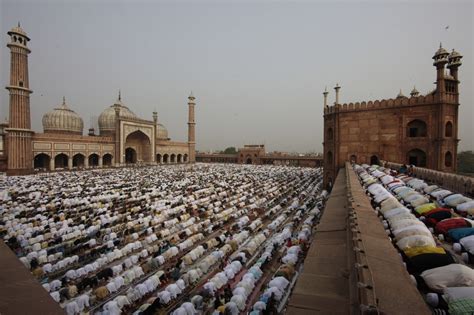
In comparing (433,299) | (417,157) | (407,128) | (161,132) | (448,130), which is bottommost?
(433,299)

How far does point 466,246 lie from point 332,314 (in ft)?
8.61

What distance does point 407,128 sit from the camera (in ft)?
53.1

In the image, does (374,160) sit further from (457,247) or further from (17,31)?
(17,31)

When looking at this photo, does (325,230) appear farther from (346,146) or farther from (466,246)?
(346,146)

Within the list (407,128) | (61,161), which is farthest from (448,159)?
(61,161)

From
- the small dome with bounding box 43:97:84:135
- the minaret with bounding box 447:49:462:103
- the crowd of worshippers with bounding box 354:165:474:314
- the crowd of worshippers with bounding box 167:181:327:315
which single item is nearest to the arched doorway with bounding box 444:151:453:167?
the minaret with bounding box 447:49:462:103

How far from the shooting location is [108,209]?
38.8 ft

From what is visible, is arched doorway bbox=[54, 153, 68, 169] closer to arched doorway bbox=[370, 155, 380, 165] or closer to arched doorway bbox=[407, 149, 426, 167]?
arched doorway bbox=[370, 155, 380, 165]

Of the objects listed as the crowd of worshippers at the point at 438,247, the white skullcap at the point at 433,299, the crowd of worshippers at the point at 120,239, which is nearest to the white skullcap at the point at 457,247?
the crowd of worshippers at the point at 438,247

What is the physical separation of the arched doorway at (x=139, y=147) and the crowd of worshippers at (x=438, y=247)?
131 feet

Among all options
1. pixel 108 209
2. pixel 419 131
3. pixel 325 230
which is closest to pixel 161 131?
pixel 108 209

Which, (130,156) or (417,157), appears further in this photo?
(130,156)

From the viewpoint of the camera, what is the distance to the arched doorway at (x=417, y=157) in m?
15.7

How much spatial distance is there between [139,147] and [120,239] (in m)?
36.0
